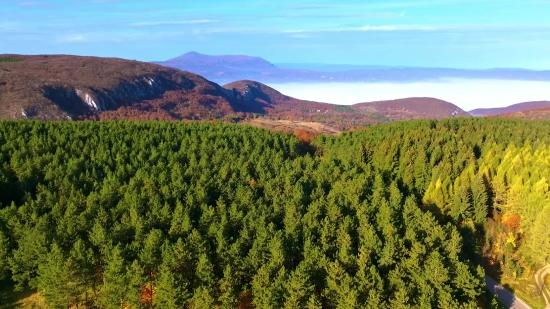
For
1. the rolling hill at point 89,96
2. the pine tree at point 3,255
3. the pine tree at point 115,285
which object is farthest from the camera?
the rolling hill at point 89,96

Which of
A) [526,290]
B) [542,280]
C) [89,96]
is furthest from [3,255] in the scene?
[89,96]

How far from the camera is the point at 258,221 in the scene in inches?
1483

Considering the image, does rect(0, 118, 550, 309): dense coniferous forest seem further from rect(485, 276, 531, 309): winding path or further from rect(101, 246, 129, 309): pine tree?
rect(485, 276, 531, 309): winding path

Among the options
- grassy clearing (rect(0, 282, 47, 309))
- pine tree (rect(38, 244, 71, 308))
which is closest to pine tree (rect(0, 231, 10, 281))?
grassy clearing (rect(0, 282, 47, 309))

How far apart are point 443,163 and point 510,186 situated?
407 inches

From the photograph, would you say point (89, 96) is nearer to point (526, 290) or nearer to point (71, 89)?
point (71, 89)

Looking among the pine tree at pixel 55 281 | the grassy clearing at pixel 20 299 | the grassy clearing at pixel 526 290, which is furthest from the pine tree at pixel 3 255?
the grassy clearing at pixel 526 290

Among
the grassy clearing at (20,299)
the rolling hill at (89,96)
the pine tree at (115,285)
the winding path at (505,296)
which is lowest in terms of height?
the grassy clearing at (20,299)

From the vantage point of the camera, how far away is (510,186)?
50.2 m

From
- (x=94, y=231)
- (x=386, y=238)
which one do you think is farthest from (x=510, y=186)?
(x=94, y=231)

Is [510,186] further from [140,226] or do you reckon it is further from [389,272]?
[140,226]

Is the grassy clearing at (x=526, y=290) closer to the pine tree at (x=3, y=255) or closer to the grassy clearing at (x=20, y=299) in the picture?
the grassy clearing at (x=20, y=299)

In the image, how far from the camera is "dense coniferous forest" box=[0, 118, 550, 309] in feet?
98.9

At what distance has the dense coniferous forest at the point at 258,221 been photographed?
30141 millimetres
